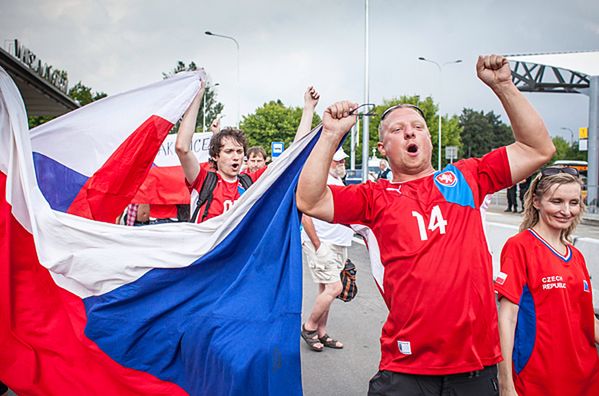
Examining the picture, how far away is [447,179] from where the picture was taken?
2.64m

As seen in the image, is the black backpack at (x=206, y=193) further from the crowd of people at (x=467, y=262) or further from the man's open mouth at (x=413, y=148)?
the man's open mouth at (x=413, y=148)

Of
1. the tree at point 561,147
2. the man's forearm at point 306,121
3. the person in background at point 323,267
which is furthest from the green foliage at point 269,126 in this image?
the man's forearm at point 306,121

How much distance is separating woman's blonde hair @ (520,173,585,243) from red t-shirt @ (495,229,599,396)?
0.81ft

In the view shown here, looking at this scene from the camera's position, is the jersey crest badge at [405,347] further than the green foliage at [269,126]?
No

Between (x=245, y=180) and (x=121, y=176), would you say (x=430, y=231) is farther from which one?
(x=121, y=176)

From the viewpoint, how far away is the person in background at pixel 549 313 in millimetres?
2820

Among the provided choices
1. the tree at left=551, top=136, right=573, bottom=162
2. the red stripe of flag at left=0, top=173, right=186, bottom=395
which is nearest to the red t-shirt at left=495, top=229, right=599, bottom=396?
the red stripe of flag at left=0, top=173, right=186, bottom=395

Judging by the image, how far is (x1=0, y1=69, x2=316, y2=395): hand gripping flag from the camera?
2.84m

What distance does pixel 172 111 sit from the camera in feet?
15.6

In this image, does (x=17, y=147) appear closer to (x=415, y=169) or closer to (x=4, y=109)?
(x=4, y=109)

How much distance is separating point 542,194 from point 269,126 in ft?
235

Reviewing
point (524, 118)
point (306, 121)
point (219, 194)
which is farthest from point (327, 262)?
point (524, 118)

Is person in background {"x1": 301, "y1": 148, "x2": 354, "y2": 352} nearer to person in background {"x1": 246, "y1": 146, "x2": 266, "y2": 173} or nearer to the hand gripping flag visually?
person in background {"x1": 246, "y1": 146, "x2": 266, "y2": 173}

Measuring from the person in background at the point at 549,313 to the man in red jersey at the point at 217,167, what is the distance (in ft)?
6.55
